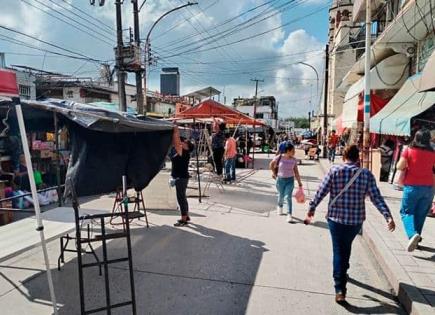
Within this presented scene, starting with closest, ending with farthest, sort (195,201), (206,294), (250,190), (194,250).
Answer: (206,294), (194,250), (195,201), (250,190)

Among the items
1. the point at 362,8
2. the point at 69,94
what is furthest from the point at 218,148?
the point at 69,94

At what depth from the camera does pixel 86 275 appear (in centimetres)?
482

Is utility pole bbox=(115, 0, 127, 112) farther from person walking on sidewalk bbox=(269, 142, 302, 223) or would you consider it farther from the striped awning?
the striped awning

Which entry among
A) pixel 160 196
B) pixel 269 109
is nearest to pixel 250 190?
pixel 160 196

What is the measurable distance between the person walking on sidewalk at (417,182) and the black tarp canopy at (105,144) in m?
3.97

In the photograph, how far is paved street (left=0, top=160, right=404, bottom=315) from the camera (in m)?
4.04

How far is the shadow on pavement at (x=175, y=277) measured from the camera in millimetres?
4061

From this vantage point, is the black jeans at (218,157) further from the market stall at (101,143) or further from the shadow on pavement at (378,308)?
the shadow on pavement at (378,308)

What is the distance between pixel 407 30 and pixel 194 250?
10.8m

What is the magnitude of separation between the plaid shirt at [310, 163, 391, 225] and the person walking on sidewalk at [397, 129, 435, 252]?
1.72 metres

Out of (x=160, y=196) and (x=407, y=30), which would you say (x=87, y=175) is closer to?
(x=160, y=196)

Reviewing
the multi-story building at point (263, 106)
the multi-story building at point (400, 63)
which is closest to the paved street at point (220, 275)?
the multi-story building at point (400, 63)

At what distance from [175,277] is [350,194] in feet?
8.02

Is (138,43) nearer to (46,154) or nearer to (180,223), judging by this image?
(46,154)
